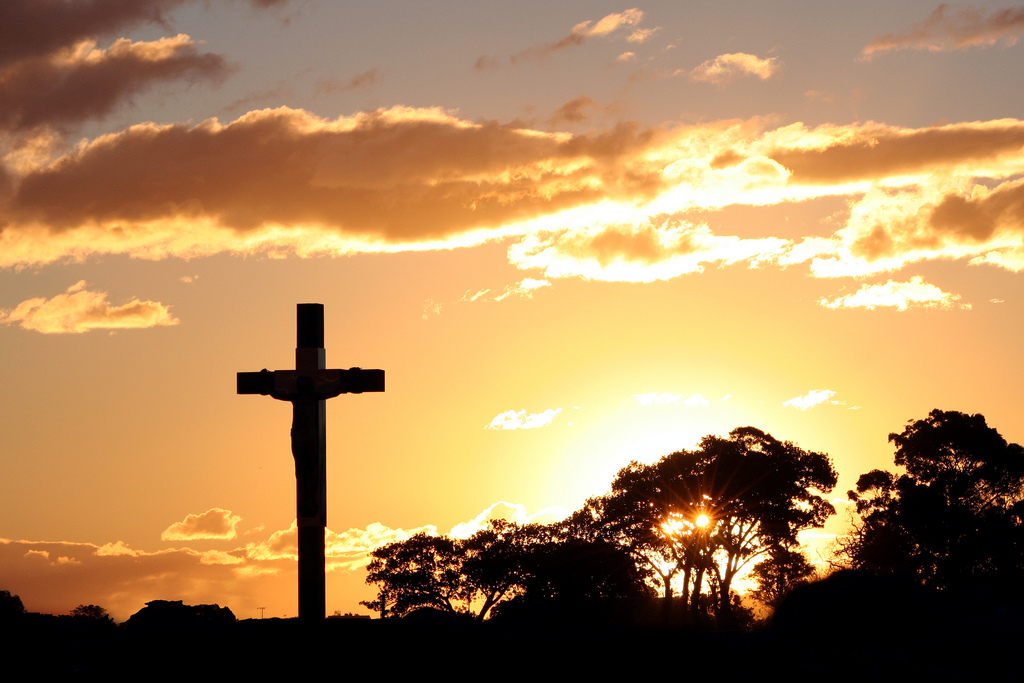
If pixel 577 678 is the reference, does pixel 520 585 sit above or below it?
above

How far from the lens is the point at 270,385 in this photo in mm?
18172

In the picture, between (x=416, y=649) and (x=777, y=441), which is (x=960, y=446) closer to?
(x=777, y=441)

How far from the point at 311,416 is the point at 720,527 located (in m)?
34.6

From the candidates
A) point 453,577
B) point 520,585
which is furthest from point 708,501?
point 453,577

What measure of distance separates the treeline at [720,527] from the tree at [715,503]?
52 millimetres

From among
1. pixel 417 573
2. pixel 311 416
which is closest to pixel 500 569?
pixel 417 573

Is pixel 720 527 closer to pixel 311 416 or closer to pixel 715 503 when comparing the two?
pixel 715 503

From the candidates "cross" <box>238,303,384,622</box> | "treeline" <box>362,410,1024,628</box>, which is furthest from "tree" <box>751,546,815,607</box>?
"cross" <box>238,303,384,622</box>

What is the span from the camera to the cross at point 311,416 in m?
17.5

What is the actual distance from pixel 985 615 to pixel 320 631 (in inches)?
348

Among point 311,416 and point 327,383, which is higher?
point 327,383

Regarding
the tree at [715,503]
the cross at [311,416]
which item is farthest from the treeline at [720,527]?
the cross at [311,416]

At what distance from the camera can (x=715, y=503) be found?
48.6 m

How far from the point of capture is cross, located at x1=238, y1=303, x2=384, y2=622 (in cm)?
1755
